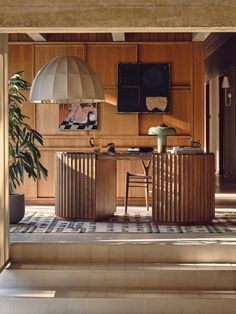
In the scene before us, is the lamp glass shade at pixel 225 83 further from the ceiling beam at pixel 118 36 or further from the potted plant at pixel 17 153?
the potted plant at pixel 17 153

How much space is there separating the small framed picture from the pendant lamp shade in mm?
1739

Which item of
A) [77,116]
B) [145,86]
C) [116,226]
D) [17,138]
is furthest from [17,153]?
[145,86]

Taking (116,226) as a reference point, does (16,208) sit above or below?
above

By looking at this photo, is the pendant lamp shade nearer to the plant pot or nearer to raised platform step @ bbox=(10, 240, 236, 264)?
the plant pot

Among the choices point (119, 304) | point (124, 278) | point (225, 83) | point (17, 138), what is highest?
point (225, 83)

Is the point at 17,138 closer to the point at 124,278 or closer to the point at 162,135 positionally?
the point at 162,135

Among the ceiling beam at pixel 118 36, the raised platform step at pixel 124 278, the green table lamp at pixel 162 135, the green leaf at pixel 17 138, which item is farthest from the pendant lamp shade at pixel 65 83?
the raised platform step at pixel 124 278

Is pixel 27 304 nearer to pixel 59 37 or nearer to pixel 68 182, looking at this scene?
pixel 68 182

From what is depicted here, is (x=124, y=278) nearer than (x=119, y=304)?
No

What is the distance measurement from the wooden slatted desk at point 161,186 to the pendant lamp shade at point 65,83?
762 mm

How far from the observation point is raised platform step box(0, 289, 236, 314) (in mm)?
5809

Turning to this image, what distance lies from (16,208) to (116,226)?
3.85 feet

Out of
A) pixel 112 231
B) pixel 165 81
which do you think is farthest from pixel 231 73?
pixel 112 231

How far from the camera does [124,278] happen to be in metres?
6.18
